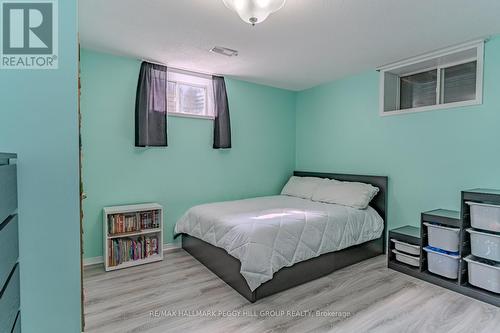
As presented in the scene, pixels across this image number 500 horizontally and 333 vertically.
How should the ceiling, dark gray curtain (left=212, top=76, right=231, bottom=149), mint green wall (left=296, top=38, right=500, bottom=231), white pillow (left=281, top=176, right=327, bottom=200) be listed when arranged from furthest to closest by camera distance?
white pillow (left=281, top=176, right=327, bottom=200), dark gray curtain (left=212, top=76, right=231, bottom=149), mint green wall (left=296, top=38, right=500, bottom=231), the ceiling

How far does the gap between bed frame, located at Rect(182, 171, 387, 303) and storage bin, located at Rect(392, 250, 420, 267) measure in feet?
1.14

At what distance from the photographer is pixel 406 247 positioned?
107 inches

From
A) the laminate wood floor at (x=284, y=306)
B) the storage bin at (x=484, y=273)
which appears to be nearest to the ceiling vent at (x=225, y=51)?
the laminate wood floor at (x=284, y=306)

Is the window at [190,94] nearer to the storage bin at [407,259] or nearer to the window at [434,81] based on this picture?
the window at [434,81]

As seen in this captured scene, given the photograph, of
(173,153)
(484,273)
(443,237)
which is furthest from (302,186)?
(484,273)

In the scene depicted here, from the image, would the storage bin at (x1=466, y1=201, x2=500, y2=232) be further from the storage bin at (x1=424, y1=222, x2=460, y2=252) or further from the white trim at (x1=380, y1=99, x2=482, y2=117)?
the white trim at (x1=380, y1=99, x2=482, y2=117)

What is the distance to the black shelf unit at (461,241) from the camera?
7.12 ft

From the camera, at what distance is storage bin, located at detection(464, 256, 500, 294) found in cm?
211

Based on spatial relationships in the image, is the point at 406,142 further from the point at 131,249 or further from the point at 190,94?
the point at 131,249

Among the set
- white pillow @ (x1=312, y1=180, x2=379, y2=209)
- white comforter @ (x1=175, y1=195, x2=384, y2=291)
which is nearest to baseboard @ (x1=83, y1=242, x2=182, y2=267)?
white comforter @ (x1=175, y1=195, x2=384, y2=291)

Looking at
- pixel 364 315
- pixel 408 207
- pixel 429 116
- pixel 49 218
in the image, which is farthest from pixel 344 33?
pixel 49 218

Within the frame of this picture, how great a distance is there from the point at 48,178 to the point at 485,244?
3.13 metres

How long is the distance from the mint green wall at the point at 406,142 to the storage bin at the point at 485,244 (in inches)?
20.9

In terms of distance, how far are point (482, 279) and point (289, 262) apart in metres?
1.66
